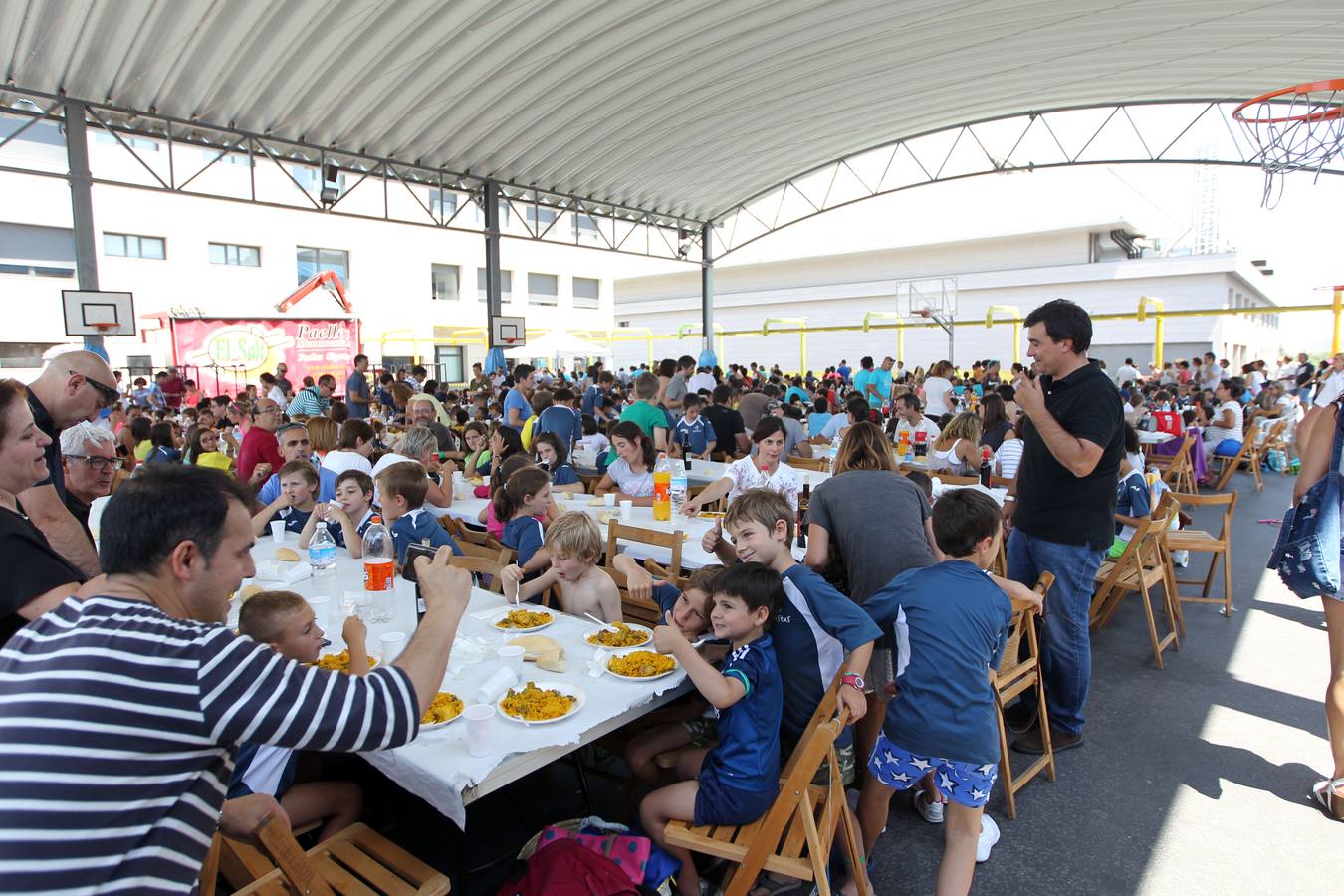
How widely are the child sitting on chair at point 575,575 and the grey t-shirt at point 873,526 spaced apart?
101cm

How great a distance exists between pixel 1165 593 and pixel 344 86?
1005 cm

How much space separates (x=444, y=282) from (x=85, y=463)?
25929mm

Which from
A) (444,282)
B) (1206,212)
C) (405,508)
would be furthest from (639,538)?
(1206,212)

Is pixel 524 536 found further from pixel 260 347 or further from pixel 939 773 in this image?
pixel 260 347

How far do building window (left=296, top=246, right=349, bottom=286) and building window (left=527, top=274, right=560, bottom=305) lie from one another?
731 centimetres

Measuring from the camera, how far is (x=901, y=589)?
102 inches

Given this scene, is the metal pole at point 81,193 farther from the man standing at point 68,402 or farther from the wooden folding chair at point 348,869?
the wooden folding chair at point 348,869

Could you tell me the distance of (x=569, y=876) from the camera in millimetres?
2201

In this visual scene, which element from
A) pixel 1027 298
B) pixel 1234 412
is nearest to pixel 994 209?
pixel 1027 298

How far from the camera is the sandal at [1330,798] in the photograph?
9.96 ft

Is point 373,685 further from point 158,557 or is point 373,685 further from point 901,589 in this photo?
point 901,589

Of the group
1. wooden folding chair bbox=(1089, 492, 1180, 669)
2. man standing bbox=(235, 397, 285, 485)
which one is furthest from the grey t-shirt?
man standing bbox=(235, 397, 285, 485)

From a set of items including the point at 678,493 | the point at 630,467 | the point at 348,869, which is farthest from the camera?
the point at 630,467

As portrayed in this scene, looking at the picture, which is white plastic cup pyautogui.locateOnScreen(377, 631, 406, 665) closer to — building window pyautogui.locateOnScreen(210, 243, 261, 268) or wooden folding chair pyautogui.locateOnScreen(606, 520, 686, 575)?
wooden folding chair pyautogui.locateOnScreen(606, 520, 686, 575)
